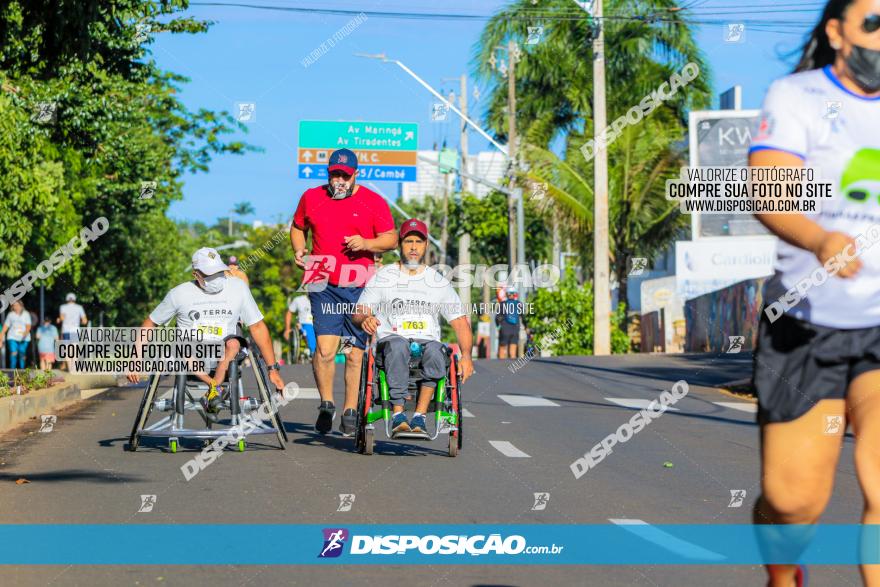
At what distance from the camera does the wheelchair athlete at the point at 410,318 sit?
9.55 meters

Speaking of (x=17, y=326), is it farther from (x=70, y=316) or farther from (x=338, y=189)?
(x=338, y=189)

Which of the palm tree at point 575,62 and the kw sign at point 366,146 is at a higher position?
the palm tree at point 575,62

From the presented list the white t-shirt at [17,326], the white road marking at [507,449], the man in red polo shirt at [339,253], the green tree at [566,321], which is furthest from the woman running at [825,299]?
the green tree at [566,321]

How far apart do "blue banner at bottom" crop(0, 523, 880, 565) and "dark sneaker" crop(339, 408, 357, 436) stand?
422 cm

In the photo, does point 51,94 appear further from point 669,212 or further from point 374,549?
point 669,212

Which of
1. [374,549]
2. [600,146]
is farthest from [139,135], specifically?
[374,549]

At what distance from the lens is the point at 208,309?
987 centimetres

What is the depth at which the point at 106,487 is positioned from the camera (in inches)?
315

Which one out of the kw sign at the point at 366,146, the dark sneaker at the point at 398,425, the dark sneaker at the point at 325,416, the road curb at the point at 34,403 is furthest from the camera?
the kw sign at the point at 366,146

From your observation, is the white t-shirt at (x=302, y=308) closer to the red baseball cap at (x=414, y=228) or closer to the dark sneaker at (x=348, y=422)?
the dark sneaker at (x=348, y=422)

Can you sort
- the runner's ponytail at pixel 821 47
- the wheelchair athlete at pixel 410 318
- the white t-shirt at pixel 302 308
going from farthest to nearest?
Result: 1. the white t-shirt at pixel 302 308
2. the wheelchair athlete at pixel 410 318
3. the runner's ponytail at pixel 821 47

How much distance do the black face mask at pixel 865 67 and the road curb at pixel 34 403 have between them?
9805 mm


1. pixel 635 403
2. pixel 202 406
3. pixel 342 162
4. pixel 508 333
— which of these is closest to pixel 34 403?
pixel 202 406

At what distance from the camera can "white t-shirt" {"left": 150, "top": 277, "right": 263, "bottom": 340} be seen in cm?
982
